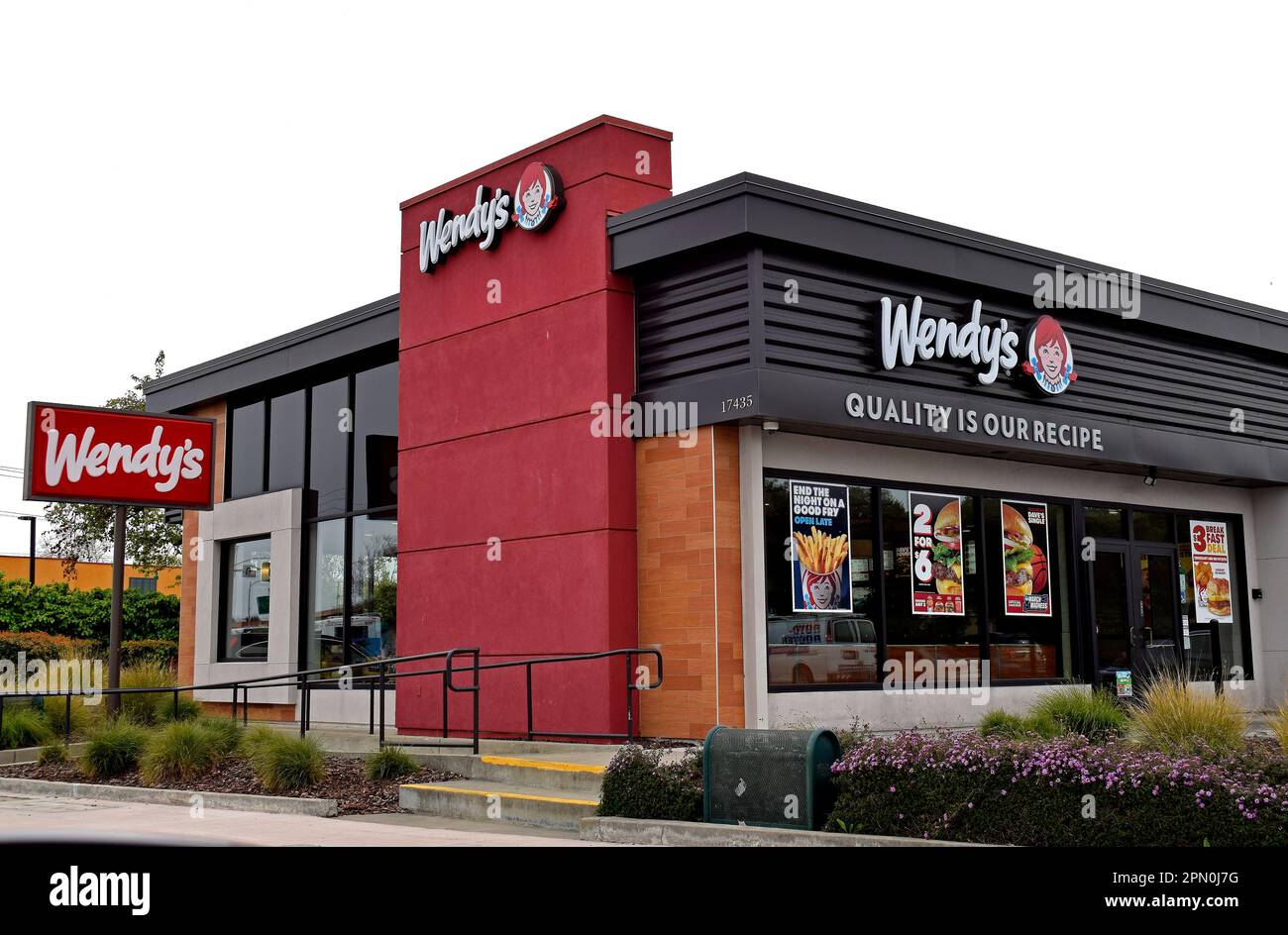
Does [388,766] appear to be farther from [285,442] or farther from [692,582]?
A: [285,442]

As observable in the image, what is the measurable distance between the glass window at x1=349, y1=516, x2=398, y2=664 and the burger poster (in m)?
8.56

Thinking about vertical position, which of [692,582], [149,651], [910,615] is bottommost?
[149,651]

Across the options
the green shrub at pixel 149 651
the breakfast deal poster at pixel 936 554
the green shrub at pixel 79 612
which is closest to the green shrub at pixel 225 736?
the breakfast deal poster at pixel 936 554

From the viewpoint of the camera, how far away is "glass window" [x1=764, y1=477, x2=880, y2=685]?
47.6 feet

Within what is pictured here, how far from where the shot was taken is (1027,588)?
1748 cm

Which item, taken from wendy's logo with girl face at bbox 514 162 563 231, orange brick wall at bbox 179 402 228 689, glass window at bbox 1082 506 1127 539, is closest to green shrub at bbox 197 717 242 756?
wendy's logo with girl face at bbox 514 162 563 231

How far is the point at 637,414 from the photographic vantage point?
1512 cm

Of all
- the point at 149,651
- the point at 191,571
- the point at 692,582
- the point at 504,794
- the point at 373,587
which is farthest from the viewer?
the point at 149,651

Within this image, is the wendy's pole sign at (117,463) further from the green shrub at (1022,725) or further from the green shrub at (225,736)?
the green shrub at (1022,725)

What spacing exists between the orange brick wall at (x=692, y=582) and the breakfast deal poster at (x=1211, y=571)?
9634 millimetres

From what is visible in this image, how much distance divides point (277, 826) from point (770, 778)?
14.6 ft

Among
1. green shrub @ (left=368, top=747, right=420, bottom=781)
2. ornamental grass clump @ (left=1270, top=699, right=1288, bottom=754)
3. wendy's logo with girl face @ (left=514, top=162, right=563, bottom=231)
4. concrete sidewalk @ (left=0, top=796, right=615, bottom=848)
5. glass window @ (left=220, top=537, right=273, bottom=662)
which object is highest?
wendy's logo with girl face @ (left=514, top=162, right=563, bottom=231)

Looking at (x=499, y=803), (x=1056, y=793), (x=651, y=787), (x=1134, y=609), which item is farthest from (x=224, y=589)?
(x=1056, y=793)

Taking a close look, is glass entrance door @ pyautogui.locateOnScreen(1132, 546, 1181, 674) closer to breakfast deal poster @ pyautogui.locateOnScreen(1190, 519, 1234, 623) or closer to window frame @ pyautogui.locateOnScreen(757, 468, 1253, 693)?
window frame @ pyautogui.locateOnScreen(757, 468, 1253, 693)
